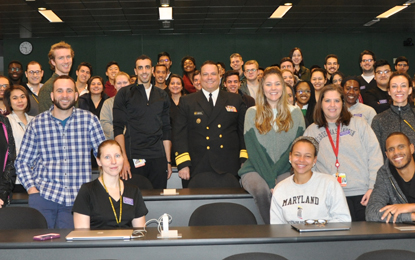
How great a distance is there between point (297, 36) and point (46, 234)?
1171 centimetres

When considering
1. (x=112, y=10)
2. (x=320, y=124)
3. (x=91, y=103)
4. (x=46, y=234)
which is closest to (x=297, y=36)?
(x=112, y=10)

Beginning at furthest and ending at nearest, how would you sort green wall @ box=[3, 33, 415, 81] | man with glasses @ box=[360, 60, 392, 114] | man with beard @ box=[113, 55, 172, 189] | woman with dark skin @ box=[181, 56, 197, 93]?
green wall @ box=[3, 33, 415, 81], woman with dark skin @ box=[181, 56, 197, 93], man with glasses @ box=[360, 60, 392, 114], man with beard @ box=[113, 55, 172, 189]

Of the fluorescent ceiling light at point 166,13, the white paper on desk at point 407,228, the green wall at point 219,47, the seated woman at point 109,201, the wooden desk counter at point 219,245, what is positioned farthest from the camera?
the green wall at point 219,47

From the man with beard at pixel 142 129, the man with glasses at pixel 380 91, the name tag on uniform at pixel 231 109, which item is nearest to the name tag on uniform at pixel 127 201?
the man with beard at pixel 142 129

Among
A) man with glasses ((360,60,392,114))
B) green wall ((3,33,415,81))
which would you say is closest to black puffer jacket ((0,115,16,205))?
man with glasses ((360,60,392,114))

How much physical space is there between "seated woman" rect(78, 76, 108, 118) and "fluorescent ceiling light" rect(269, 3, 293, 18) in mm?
5228

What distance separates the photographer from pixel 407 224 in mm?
2672

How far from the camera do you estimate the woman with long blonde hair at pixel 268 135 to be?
3593 millimetres

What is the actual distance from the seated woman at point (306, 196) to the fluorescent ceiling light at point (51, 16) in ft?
26.3

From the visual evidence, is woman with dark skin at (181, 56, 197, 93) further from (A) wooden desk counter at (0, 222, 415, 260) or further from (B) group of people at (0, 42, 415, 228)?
(A) wooden desk counter at (0, 222, 415, 260)

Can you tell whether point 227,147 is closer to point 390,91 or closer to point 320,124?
point 320,124

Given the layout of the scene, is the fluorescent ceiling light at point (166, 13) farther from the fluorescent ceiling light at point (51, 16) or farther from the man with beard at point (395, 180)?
the man with beard at point (395, 180)

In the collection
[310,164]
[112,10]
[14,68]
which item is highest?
[112,10]

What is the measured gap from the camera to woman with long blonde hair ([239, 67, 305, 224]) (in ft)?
11.8
